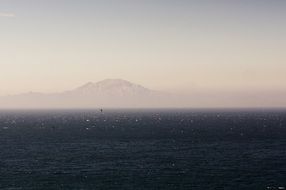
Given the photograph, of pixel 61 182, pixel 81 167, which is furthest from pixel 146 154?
pixel 61 182

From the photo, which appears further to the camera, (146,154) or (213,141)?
(213,141)

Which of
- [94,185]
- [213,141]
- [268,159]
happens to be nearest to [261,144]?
[213,141]

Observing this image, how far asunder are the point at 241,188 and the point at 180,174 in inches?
788

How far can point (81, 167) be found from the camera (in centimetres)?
13075

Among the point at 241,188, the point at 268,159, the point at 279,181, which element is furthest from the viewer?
the point at 268,159

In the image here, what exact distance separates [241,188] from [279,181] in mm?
12295

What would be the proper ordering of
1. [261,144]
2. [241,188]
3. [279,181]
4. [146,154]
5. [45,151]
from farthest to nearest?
[261,144], [45,151], [146,154], [279,181], [241,188]

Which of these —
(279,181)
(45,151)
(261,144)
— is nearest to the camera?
(279,181)

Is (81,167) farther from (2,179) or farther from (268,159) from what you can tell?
(268,159)

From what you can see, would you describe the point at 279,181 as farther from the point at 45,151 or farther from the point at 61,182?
the point at 45,151

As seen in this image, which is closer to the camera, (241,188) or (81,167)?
(241,188)

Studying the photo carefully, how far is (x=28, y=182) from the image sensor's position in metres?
109

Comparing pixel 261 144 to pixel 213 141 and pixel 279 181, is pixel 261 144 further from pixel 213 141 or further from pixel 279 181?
pixel 279 181

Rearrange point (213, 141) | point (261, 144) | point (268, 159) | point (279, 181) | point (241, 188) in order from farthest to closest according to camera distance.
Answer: point (213, 141), point (261, 144), point (268, 159), point (279, 181), point (241, 188)
